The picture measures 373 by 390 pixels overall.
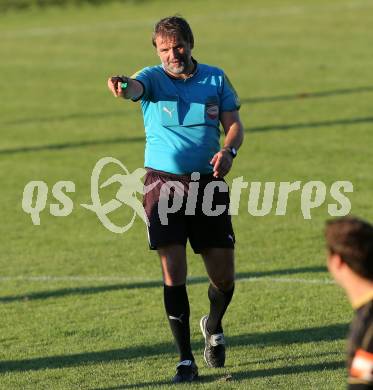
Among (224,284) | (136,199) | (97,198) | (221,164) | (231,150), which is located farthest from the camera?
(97,198)

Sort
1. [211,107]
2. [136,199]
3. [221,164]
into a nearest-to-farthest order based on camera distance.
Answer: [221,164] → [211,107] → [136,199]

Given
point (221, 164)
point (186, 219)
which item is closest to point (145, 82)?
point (221, 164)

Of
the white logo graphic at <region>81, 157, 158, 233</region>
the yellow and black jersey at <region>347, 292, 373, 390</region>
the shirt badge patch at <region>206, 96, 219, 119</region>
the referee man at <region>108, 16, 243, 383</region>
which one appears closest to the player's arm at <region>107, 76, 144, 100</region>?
the referee man at <region>108, 16, 243, 383</region>

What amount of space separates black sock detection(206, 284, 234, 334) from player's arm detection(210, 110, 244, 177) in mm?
1027

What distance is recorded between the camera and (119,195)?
1620 cm

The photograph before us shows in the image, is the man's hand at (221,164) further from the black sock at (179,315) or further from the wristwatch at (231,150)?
the black sock at (179,315)

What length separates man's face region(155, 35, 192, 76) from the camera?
821 centimetres

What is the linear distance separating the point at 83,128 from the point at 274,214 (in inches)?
282

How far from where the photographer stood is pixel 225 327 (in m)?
Answer: 10.0

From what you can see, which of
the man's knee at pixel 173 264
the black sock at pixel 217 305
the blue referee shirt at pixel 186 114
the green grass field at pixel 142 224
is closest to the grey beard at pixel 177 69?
the blue referee shirt at pixel 186 114

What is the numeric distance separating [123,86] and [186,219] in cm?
102

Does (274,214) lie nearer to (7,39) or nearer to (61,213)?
(61,213)

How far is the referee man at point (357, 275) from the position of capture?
16.6 feet

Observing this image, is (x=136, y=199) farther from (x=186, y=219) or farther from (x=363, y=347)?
(x=363, y=347)
